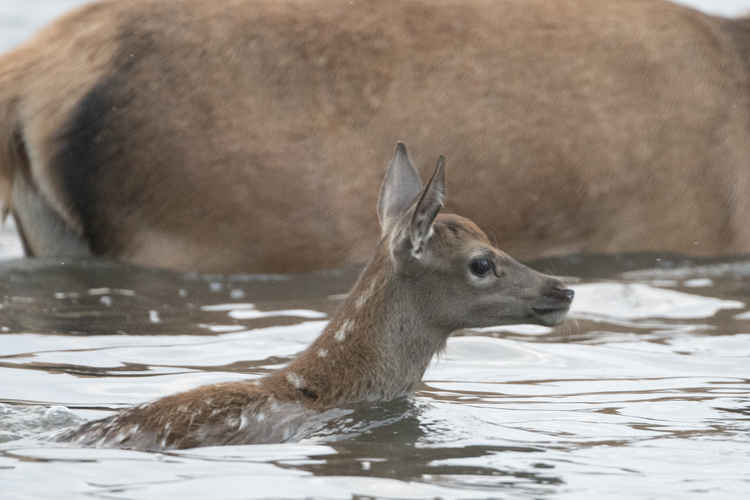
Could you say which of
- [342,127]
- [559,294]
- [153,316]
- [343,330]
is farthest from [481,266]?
[342,127]

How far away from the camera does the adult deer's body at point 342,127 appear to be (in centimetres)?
679

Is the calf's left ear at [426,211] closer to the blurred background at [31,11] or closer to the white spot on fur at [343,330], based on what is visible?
the white spot on fur at [343,330]

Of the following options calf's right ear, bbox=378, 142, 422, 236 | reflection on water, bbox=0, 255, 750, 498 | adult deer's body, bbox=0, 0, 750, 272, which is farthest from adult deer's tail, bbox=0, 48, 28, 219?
calf's right ear, bbox=378, 142, 422, 236

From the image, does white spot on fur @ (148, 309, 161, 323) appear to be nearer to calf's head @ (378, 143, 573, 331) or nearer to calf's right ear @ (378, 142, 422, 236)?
calf's right ear @ (378, 142, 422, 236)

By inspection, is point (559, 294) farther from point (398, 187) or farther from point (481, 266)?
point (398, 187)

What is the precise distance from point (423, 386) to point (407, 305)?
0.51 metres

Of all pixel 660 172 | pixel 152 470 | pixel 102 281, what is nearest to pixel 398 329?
pixel 152 470

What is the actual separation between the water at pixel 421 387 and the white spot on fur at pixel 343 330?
0.26 metres

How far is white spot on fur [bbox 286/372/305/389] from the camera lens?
4820 millimetres

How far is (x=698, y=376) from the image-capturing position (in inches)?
223

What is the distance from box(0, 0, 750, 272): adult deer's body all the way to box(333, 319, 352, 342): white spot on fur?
1.96m

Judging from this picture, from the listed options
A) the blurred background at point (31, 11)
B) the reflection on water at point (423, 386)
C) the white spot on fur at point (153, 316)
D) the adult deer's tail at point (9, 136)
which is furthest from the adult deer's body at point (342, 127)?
the blurred background at point (31, 11)

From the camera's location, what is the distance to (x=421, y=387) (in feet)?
18.1

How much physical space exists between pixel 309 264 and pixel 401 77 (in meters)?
0.95
